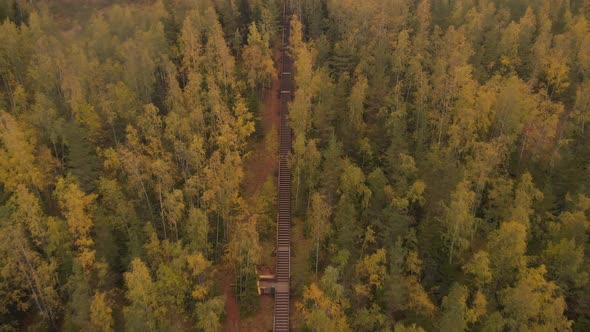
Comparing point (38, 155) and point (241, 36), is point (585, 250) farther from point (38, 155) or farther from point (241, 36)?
point (38, 155)

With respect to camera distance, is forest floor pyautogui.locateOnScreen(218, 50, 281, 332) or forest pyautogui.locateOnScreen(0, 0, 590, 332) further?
forest floor pyautogui.locateOnScreen(218, 50, 281, 332)


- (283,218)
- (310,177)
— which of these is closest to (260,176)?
(283,218)

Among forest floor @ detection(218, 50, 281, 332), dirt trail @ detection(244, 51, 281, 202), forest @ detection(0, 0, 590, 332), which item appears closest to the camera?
forest @ detection(0, 0, 590, 332)

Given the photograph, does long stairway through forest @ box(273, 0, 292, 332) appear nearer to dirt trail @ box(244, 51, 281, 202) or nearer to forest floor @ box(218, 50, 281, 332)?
forest floor @ box(218, 50, 281, 332)

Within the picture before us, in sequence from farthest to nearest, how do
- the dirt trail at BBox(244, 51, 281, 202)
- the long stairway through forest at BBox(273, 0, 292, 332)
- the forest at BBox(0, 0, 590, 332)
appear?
the dirt trail at BBox(244, 51, 281, 202) → the long stairway through forest at BBox(273, 0, 292, 332) → the forest at BBox(0, 0, 590, 332)

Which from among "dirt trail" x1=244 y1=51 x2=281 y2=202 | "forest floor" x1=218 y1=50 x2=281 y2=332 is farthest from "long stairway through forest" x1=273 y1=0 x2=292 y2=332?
"dirt trail" x1=244 y1=51 x2=281 y2=202

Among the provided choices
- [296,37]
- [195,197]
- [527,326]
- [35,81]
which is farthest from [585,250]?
[35,81]

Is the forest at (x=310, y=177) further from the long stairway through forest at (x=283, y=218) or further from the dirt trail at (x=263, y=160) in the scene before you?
the long stairway through forest at (x=283, y=218)
